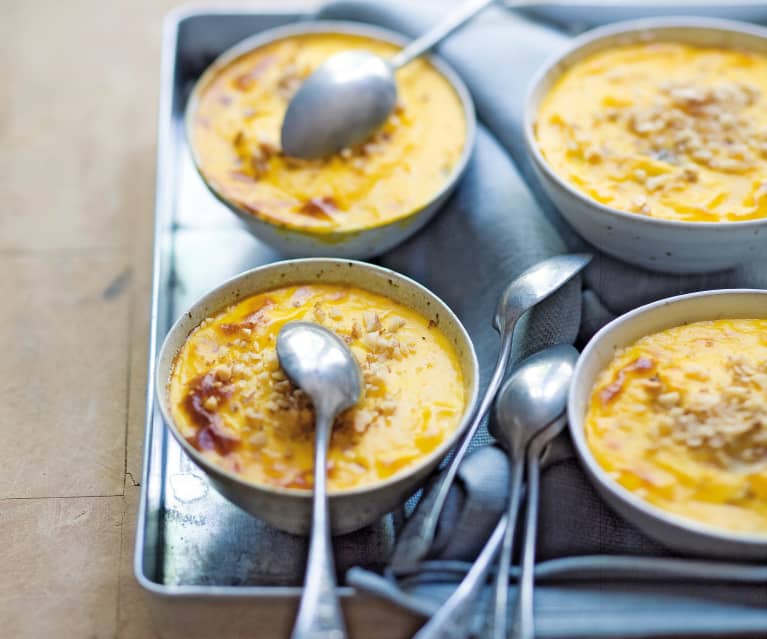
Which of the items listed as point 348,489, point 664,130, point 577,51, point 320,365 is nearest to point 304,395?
point 320,365

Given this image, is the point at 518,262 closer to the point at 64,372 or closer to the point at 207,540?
Answer: the point at 207,540

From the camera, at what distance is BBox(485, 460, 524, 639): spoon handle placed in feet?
3.63

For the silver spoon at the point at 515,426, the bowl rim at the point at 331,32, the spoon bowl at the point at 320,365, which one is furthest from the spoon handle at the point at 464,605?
the bowl rim at the point at 331,32

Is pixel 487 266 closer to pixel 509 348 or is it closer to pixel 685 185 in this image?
pixel 509 348

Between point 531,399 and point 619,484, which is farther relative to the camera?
point 531,399

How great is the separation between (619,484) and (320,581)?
0.39 m

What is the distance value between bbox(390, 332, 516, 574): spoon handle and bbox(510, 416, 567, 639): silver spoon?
0.09m

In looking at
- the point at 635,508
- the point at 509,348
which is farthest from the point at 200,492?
the point at 635,508

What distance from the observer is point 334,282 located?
1.45 metres

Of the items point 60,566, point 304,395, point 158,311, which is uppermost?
point 304,395

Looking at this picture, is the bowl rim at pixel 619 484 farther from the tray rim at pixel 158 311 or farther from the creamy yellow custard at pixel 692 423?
the tray rim at pixel 158 311

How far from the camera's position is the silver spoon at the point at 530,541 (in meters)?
1.11

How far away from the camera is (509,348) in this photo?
1.45 m

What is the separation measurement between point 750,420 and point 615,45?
88 cm
